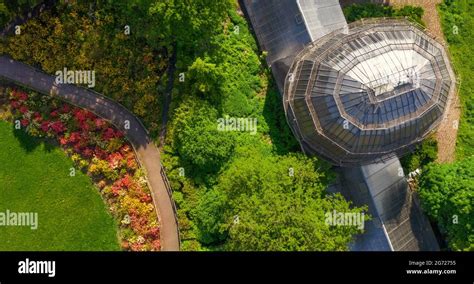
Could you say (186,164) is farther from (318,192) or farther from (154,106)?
(318,192)

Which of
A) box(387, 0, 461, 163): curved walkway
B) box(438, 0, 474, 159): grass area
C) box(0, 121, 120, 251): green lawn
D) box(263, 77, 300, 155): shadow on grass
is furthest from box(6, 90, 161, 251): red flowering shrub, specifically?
box(438, 0, 474, 159): grass area

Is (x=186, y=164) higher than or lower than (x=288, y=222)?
higher

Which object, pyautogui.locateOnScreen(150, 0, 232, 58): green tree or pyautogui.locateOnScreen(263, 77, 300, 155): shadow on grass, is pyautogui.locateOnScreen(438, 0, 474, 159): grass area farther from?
Answer: pyautogui.locateOnScreen(150, 0, 232, 58): green tree

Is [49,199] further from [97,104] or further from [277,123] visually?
[277,123]

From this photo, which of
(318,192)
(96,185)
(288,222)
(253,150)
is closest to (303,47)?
(253,150)

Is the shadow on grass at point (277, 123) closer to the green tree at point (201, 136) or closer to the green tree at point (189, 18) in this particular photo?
the green tree at point (201, 136)

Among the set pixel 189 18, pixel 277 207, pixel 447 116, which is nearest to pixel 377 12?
pixel 447 116
